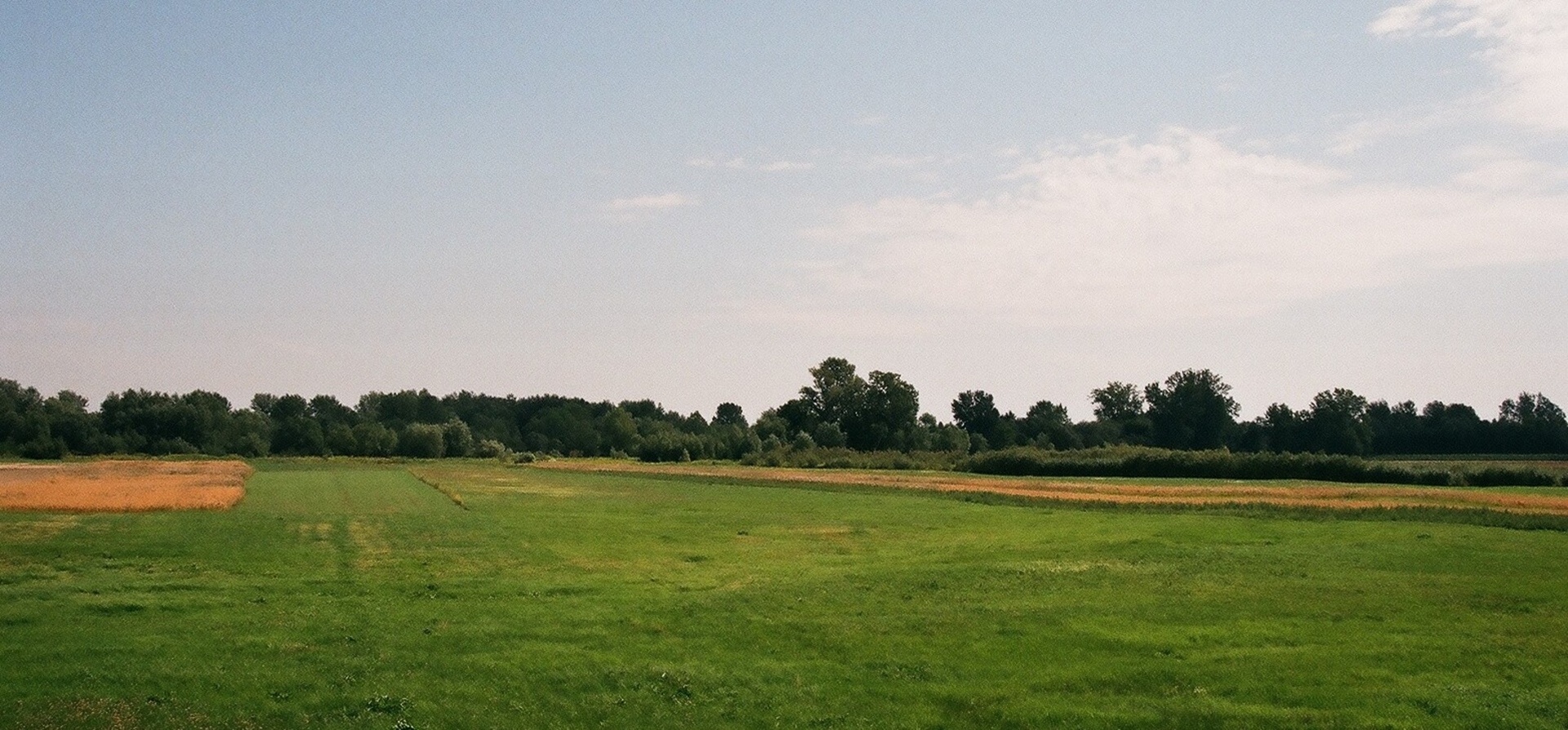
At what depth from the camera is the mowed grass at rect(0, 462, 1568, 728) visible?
→ 1977 centimetres

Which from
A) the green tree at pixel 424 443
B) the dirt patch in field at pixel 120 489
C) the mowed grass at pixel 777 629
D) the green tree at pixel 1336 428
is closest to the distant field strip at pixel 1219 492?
the mowed grass at pixel 777 629

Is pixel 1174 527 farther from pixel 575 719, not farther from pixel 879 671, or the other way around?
pixel 575 719

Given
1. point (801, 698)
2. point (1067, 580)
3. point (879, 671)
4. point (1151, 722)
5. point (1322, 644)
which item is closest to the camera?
point (1151, 722)

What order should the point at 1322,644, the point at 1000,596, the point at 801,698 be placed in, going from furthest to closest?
the point at 1000,596 < the point at 1322,644 < the point at 801,698

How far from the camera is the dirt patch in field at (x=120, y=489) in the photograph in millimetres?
Result: 55406

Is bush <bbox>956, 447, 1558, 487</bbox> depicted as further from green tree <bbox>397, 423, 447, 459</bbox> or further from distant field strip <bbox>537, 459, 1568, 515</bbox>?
green tree <bbox>397, 423, 447, 459</bbox>

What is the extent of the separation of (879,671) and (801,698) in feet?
7.18

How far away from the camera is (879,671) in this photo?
22266 millimetres

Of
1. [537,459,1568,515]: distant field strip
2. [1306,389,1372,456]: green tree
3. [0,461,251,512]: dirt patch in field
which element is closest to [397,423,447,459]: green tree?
[0,461,251,512]: dirt patch in field

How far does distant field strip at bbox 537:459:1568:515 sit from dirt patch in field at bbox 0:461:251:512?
4246cm

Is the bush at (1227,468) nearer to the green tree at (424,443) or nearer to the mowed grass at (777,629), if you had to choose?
the mowed grass at (777,629)

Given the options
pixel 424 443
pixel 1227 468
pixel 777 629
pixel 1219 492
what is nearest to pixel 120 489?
pixel 777 629

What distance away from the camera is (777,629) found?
2600cm

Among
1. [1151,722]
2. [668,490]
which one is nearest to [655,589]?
[1151,722]
